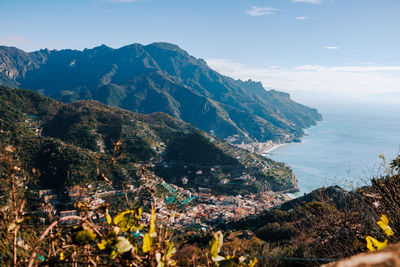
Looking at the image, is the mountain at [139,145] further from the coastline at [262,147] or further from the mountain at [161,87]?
the mountain at [161,87]

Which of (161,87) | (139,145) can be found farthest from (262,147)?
(161,87)

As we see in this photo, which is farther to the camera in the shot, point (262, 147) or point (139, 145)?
point (262, 147)

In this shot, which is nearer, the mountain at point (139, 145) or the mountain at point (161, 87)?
the mountain at point (139, 145)

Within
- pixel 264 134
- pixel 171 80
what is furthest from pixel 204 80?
pixel 264 134

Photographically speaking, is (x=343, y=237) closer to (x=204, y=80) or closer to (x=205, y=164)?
(x=205, y=164)

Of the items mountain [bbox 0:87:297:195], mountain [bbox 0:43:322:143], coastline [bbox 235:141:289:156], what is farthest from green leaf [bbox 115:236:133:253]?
mountain [bbox 0:43:322:143]

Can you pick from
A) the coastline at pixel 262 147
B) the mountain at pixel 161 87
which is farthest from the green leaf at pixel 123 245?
the mountain at pixel 161 87

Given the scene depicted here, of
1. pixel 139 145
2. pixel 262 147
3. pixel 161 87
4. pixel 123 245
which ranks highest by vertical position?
pixel 161 87

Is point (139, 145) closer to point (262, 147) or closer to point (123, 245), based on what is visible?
point (123, 245)
